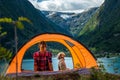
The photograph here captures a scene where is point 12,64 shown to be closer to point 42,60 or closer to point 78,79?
point 42,60

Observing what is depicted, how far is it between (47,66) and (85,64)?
284 cm

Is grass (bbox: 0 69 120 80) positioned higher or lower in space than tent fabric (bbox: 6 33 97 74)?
lower

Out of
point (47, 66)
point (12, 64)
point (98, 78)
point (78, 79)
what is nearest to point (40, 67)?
point (47, 66)

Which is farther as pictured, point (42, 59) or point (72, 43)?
point (72, 43)

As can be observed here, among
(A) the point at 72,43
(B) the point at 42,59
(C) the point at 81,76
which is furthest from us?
(A) the point at 72,43

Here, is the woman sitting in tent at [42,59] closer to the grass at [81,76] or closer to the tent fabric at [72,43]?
the tent fabric at [72,43]

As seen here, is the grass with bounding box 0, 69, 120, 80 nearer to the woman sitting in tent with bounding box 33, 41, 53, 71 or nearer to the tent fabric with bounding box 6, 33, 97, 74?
the woman sitting in tent with bounding box 33, 41, 53, 71

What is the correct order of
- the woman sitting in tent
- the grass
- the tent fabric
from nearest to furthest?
1. the grass
2. the woman sitting in tent
3. the tent fabric

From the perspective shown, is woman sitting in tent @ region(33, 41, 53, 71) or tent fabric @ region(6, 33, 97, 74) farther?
tent fabric @ region(6, 33, 97, 74)

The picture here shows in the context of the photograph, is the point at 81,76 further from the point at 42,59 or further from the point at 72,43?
the point at 72,43

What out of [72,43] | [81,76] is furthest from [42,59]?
[81,76]

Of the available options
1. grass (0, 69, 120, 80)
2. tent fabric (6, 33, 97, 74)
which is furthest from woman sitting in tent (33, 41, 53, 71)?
grass (0, 69, 120, 80)

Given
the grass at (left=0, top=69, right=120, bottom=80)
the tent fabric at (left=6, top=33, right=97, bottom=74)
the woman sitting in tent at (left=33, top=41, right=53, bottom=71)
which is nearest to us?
the grass at (left=0, top=69, right=120, bottom=80)

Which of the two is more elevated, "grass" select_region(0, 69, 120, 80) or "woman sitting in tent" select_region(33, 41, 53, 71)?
"woman sitting in tent" select_region(33, 41, 53, 71)
